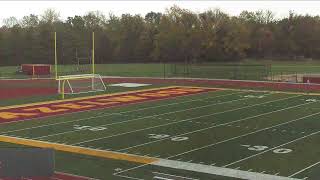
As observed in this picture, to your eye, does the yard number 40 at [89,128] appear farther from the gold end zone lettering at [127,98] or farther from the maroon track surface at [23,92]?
the maroon track surface at [23,92]

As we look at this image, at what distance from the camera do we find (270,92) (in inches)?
1059

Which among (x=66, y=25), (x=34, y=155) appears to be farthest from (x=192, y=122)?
(x=66, y=25)

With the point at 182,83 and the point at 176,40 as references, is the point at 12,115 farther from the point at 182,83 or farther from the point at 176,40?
the point at 176,40

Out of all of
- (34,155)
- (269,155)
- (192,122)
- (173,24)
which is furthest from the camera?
(173,24)

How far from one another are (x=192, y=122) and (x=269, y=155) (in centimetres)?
533

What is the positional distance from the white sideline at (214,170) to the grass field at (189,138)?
0.06 ft

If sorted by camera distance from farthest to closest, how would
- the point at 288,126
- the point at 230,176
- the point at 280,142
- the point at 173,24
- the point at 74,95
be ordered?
1. the point at 173,24
2. the point at 74,95
3. the point at 288,126
4. the point at 280,142
5. the point at 230,176

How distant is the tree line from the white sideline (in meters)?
54.5

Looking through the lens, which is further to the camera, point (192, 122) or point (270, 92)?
point (270, 92)

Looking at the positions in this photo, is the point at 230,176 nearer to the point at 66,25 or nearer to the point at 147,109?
the point at 147,109

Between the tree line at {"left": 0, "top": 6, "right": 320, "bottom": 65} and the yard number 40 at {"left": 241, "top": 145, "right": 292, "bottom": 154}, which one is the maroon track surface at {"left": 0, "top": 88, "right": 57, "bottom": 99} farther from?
the tree line at {"left": 0, "top": 6, "right": 320, "bottom": 65}

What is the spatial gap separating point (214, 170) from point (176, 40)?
57166 mm

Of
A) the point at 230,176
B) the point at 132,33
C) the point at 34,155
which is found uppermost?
the point at 132,33

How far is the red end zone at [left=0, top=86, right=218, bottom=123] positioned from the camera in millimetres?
20028
